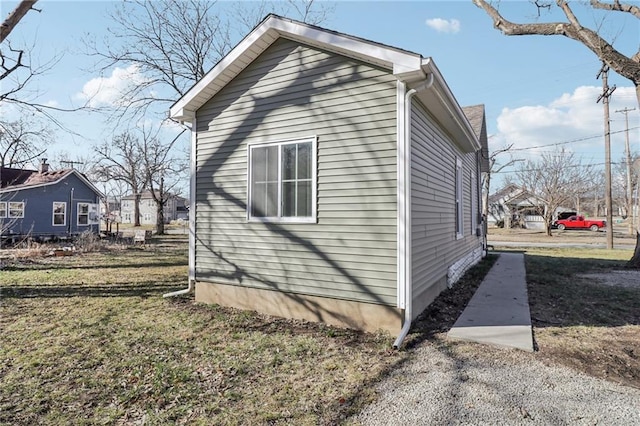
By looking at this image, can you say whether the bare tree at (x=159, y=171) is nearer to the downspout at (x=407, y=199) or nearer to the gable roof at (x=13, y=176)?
the gable roof at (x=13, y=176)

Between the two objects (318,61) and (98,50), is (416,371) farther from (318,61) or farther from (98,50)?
(98,50)

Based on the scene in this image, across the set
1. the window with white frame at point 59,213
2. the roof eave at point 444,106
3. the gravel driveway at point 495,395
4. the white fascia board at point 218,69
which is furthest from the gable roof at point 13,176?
the gravel driveway at point 495,395

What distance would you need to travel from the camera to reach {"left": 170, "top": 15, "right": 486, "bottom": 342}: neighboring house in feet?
15.1

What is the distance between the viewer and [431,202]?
5.98 metres

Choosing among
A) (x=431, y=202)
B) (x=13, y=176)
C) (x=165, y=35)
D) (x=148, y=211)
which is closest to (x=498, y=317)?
(x=431, y=202)

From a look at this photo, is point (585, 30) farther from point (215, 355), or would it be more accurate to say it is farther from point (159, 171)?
point (159, 171)

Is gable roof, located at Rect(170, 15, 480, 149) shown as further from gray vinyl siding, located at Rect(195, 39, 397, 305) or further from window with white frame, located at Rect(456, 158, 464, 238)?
window with white frame, located at Rect(456, 158, 464, 238)

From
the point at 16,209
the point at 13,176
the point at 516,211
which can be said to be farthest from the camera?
the point at 516,211

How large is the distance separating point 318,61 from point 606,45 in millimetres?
6474

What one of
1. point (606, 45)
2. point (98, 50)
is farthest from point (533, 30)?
point (98, 50)

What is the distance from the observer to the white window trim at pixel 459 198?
8.51m

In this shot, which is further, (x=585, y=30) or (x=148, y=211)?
(x=148, y=211)

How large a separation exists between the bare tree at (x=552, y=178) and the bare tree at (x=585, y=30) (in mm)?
24014

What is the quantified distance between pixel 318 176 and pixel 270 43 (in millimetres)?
2351
